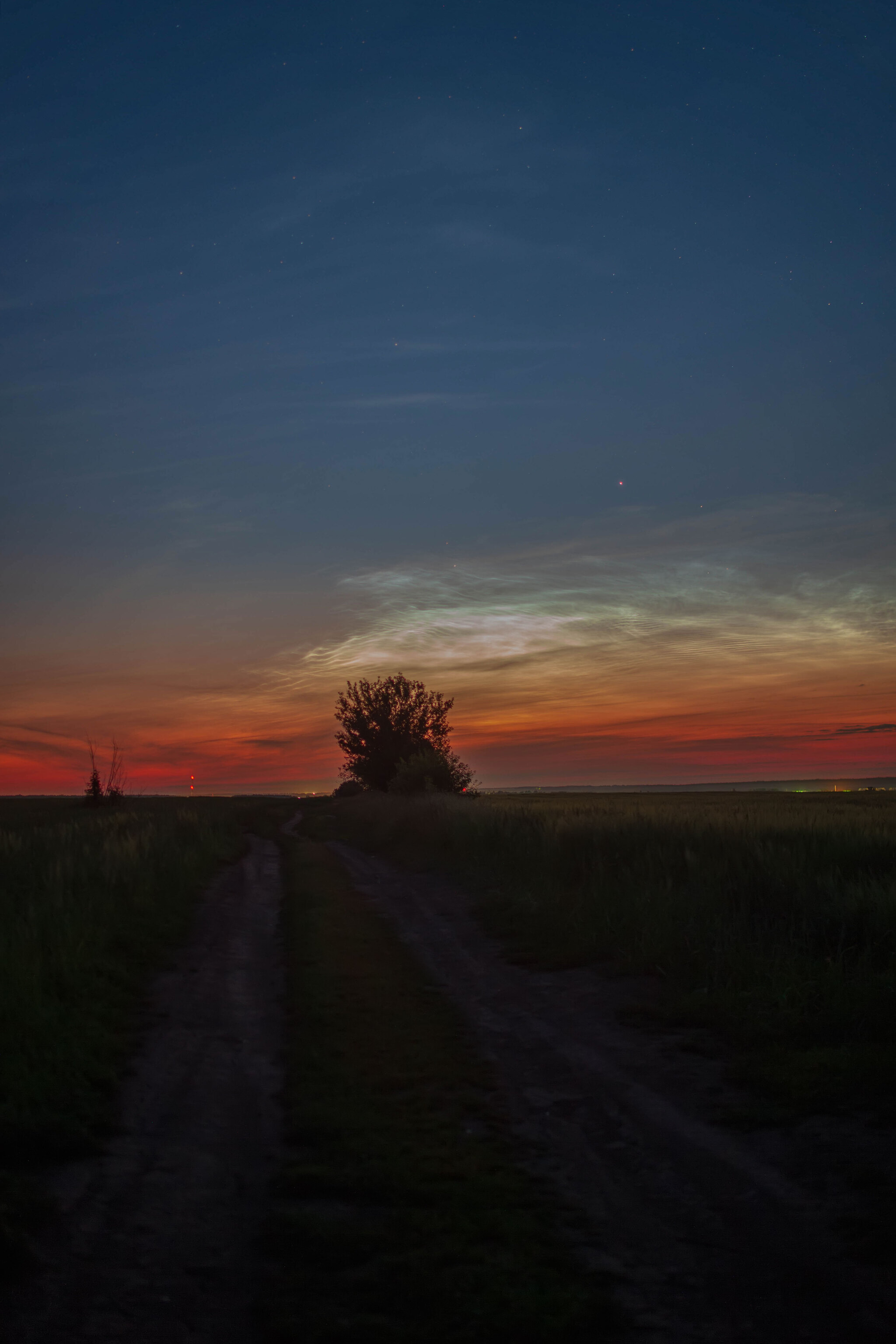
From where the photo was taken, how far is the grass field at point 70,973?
18.7 feet

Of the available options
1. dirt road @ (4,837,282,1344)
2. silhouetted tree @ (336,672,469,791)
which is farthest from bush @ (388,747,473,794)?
dirt road @ (4,837,282,1344)

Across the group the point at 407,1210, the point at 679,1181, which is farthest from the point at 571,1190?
the point at 407,1210

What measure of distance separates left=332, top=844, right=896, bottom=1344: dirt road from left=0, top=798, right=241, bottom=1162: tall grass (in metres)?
3.43

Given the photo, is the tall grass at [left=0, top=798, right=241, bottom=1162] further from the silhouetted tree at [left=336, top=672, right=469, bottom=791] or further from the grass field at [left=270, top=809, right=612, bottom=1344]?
the silhouetted tree at [left=336, top=672, right=469, bottom=791]

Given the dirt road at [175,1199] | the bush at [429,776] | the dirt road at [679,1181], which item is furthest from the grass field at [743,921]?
the bush at [429,776]

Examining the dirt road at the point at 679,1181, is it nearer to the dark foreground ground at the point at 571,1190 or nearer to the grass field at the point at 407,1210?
the dark foreground ground at the point at 571,1190

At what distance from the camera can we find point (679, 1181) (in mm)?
5363

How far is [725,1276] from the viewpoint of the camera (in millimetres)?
4250

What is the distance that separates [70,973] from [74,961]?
377mm

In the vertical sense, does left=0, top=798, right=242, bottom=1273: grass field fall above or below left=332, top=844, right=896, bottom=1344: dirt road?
above

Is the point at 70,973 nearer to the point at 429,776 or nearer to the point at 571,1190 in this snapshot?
the point at 571,1190

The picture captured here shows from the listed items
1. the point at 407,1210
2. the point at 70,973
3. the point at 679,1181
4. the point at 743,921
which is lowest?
the point at 679,1181

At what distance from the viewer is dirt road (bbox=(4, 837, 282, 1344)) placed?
150 inches

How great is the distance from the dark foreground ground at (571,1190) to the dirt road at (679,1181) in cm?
1
